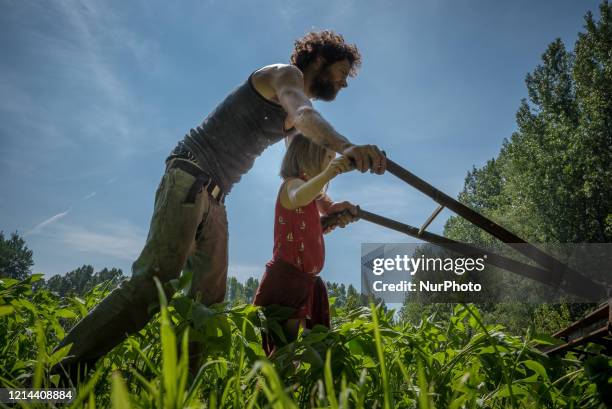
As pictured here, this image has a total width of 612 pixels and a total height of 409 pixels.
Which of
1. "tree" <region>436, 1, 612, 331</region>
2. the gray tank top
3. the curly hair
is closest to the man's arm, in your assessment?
the gray tank top

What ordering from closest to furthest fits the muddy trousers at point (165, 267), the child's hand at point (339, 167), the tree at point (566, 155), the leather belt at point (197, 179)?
the muddy trousers at point (165, 267) < the child's hand at point (339, 167) < the leather belt at point (197, 179) < the tree at point (566, 155)

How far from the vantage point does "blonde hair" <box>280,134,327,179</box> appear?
111 inches

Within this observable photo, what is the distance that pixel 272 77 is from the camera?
250cm

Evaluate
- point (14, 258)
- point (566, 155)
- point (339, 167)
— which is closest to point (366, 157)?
point (339, 167)

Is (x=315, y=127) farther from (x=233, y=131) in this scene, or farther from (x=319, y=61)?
(x=319, y=61)

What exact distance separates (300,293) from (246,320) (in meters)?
0.95

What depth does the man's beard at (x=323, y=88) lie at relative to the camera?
301 cm

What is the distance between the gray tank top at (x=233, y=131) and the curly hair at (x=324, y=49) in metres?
0.60

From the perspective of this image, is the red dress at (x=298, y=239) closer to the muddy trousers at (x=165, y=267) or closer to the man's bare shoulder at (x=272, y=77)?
the muddy trousers at (x=165, y=267)

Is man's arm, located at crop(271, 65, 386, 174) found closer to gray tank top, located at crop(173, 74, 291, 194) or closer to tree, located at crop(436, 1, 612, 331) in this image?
gray tank top, located at crop(173, 74, 291, 194)

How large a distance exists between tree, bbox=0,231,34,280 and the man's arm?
4600 inches

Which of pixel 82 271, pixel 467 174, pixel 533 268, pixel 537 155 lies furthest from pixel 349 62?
pixel 82 271

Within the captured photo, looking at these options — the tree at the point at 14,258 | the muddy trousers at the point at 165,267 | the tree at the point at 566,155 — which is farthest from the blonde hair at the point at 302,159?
the tree at the point at 14,258

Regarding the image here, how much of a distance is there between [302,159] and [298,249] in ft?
2.16
